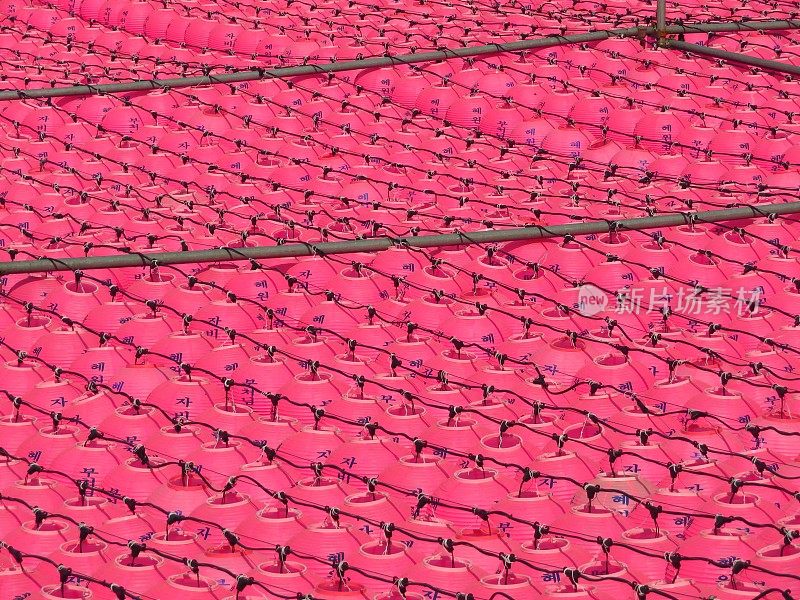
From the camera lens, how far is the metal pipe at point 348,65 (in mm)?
19828

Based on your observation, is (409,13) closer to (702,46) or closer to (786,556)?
(702,46)

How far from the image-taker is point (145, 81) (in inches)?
781

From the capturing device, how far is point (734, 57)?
19.6 meters

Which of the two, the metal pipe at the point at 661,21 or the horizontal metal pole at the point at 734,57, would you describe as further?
the metal pipe at the point at 661,21

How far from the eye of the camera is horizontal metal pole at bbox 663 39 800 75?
1897 centimetres
